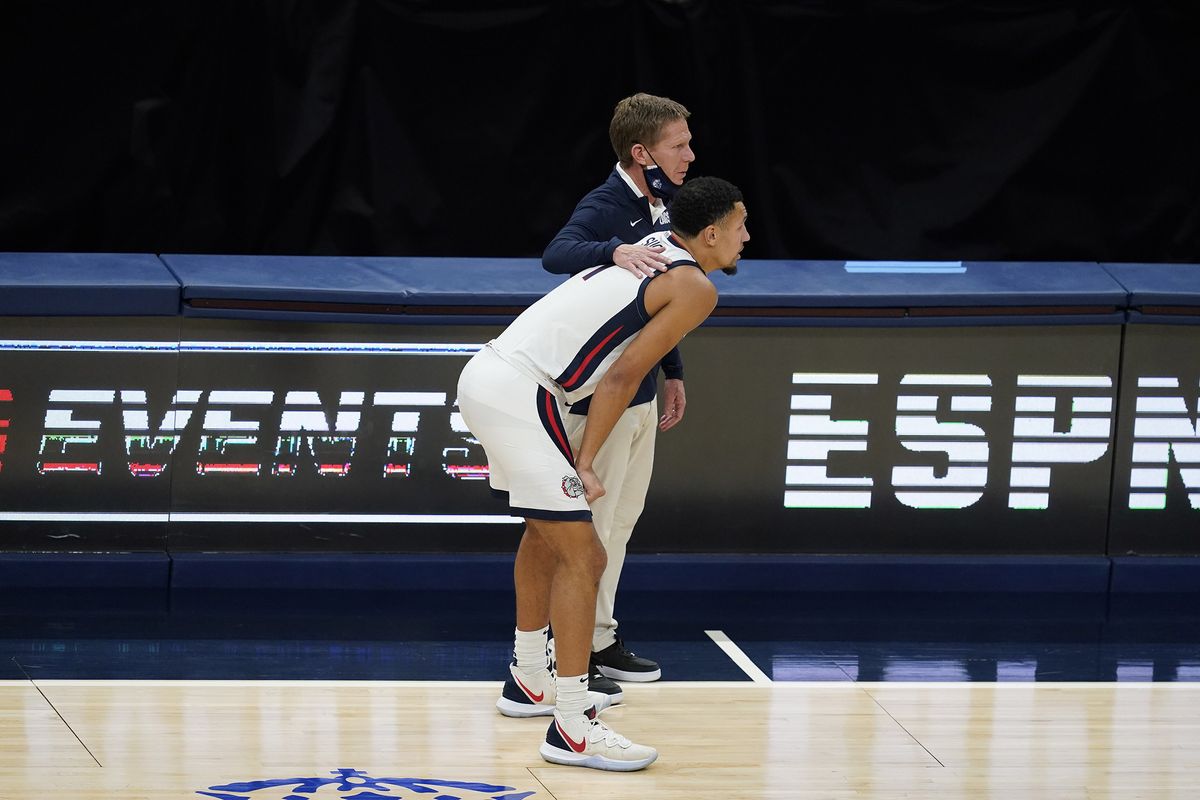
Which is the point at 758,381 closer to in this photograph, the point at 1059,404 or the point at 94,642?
the point at 1059,404

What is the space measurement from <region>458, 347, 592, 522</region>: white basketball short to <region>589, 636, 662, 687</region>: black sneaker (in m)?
1.07

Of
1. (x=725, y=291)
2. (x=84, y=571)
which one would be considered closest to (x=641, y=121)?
(x=725, y=291)

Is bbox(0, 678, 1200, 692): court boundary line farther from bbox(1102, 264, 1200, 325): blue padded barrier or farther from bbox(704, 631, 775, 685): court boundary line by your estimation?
bbox(1102, 264, 1200, 325): blue padded barrier

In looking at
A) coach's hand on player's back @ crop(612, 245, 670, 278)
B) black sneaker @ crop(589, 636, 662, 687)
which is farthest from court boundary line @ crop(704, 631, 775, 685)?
coach's hand on player's back @ crop(612, 245, 670, 278)

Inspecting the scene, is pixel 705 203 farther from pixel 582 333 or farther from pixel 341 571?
pixel 341 571

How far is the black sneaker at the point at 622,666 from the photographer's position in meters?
5.80

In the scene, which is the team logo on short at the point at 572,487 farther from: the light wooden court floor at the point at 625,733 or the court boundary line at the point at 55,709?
the court boundary line at the point at 55,709

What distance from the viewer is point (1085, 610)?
7008 millimetres

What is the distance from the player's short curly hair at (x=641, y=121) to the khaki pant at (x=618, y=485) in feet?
2.78

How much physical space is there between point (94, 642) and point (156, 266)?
1.61 meters

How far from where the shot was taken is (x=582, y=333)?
194 inches

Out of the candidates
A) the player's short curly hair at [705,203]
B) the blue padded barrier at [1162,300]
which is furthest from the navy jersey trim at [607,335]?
the blue padded barrier at [1162,300]

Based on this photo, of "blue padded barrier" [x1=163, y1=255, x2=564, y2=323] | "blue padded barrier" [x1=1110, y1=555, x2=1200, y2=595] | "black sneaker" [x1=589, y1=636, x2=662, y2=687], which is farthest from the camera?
"blue padded barrier" [x1=1110, y1=555, x2=1200, y2=595]

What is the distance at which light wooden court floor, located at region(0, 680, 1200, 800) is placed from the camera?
472 cm
